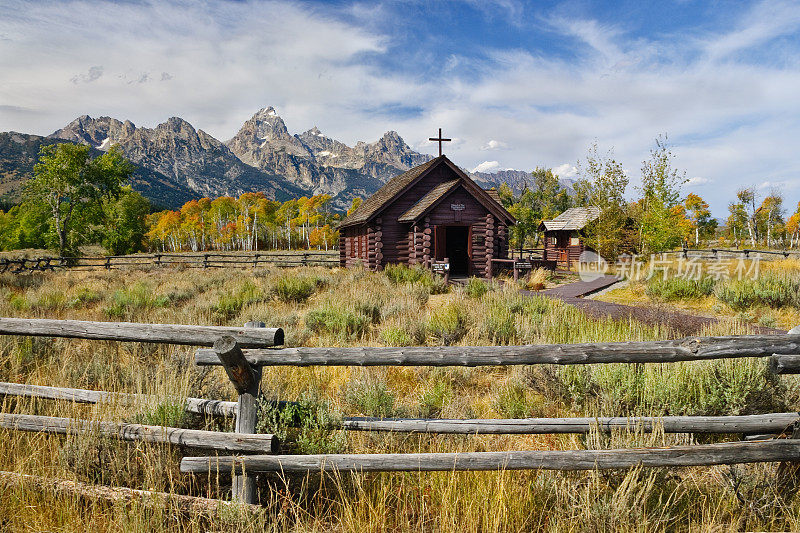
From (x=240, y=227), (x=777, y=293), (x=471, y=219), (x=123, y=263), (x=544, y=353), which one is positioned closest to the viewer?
(x=544, y=353)

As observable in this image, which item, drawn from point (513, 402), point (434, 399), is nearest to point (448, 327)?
point (434, 399)

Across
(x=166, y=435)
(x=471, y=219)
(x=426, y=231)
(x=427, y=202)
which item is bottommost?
(x=166, y=435)

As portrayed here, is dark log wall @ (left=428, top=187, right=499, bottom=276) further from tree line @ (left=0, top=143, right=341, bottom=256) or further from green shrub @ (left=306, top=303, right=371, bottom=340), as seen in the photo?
tree line @ (left=0, top=143, right=341, bottom=256)

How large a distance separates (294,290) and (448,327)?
7.10 m

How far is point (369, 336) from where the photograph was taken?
7941 millimetres

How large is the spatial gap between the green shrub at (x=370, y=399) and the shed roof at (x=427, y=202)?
1316 cm

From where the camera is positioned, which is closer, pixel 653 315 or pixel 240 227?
pixel 653 315

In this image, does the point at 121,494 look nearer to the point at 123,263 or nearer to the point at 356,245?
the point at 356,245

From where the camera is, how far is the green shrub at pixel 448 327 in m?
7.29

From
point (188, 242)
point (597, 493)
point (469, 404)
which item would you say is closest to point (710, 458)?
point (597, 493)

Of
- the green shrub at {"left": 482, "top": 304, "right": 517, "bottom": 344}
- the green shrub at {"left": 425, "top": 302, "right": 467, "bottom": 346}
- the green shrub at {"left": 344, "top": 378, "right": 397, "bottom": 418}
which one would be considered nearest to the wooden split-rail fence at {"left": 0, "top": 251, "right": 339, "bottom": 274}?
the green shrub at {"left": 425, "top": 302, "right": 467, "bottom": 346}

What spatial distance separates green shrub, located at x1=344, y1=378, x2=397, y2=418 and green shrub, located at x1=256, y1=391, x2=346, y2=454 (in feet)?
2.57

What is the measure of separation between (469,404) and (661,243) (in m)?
24.3

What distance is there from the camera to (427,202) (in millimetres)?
17828
